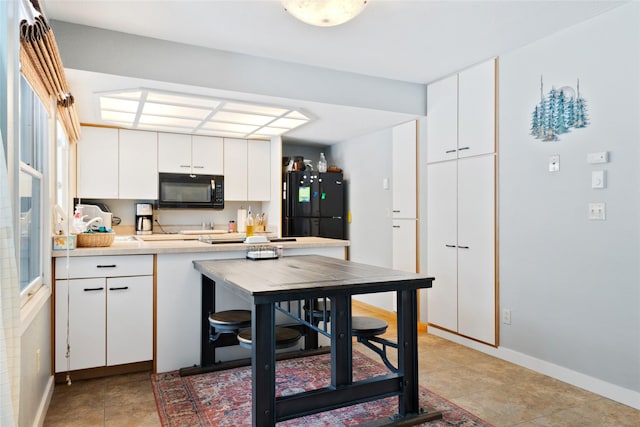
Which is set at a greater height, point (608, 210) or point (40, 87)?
point (40, 87)

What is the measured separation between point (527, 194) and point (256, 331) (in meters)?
2.29

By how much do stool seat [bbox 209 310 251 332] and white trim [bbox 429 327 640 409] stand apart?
1967 mm

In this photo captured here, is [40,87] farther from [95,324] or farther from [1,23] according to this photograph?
[95,324]

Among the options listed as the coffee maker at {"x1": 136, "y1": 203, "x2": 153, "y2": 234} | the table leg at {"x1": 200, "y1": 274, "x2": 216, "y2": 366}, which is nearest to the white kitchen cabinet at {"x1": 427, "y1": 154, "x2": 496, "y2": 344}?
the table leg at {"x1": 200, "y1": 274, "x2": 216, "y2": 366}

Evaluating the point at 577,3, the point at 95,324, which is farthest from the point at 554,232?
the point at 95,324

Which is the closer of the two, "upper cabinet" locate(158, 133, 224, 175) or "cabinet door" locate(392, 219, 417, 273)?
"cabinet door" locate(392, 219, 417, 273)

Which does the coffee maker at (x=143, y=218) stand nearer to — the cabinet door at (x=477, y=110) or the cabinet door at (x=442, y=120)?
the cabinet door at (x=442, y=120)

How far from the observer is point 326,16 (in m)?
2.34

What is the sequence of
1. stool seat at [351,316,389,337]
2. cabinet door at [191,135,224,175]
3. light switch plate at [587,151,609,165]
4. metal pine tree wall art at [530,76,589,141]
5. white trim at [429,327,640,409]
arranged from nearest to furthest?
stool seat at [351,316,389,337]
white trim at [429,327,640,409]
light switch plate at [587,151,609,165]
metal pine tree wall art at [530,76,589,141]
cabinet door at [191,135,224,175]

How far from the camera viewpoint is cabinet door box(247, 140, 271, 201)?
18.3ft

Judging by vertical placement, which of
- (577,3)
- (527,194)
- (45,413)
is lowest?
(45,413)

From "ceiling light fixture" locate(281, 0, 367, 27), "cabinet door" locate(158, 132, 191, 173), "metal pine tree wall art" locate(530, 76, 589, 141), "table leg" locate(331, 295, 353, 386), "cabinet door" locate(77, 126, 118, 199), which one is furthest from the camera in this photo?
"cabinet door" locate(158, 132, 191, 173)

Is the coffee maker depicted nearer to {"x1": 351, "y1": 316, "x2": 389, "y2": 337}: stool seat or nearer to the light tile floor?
A: the light tile floor

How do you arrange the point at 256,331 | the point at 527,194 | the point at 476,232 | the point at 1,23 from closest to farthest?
the point at 1,23, the point at 256,331, the point at 527,194, the point at 476,232
